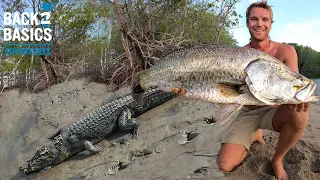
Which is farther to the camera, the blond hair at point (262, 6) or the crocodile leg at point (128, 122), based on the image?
the crocodile leg at point (128, 122)

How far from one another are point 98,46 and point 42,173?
7100 mm

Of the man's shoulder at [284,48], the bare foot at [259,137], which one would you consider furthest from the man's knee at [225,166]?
the man's shoulder at [284,48]

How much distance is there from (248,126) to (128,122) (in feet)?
11.1

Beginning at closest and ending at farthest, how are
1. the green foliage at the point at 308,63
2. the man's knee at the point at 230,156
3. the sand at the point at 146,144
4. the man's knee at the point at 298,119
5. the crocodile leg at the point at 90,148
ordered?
the man's knee at the point at 298,119
the man's knee at the point at 230,156
the sand at the point at 146,144
the crocodile leg at the point at 90,148
the green foliage at the point at 308,63

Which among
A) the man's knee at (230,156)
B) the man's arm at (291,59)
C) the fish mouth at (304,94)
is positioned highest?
the man's arm at (291,59)

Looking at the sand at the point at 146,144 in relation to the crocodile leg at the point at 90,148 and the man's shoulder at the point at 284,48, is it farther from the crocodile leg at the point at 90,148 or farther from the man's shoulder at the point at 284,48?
the man's shoulder at the point at 284,48

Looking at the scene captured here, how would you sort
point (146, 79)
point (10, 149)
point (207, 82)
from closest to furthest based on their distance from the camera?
point (207, 82)
point (146, 79)
point (10, 149)

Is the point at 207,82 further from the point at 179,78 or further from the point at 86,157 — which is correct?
the point at 86,157

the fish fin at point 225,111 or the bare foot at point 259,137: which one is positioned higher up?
the fish fin at point 225,111

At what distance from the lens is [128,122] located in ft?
20.5

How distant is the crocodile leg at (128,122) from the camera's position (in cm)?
598

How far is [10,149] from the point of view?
6.71 meters

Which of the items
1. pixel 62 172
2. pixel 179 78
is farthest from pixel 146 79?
pixel 62 172

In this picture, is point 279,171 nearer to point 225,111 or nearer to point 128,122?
point 225,111
